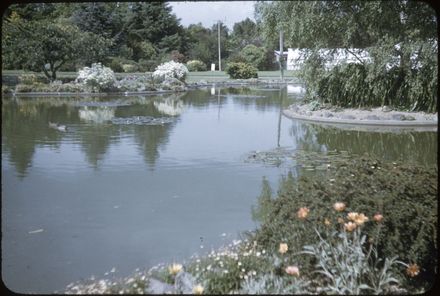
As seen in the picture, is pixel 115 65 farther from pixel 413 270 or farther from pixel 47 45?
pixel 413 270

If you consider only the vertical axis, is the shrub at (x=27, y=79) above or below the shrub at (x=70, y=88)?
above

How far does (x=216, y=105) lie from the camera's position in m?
19.5

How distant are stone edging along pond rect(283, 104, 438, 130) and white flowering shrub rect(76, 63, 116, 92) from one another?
35.7 feet

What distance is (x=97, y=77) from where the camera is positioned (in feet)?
74.5

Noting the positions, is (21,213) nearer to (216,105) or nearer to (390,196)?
(390,196)

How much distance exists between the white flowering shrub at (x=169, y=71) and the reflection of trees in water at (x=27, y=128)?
30.5 ft

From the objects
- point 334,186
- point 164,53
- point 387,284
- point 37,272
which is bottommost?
point 37,272

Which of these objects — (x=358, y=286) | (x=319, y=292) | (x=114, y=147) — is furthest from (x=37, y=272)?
(x=114, y=147)

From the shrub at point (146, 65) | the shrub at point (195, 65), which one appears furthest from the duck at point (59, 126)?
the shrub at point (195, 65)

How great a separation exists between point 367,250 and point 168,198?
3.24m

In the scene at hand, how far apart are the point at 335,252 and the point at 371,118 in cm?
1121

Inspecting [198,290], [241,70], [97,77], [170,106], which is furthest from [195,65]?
[198,290]

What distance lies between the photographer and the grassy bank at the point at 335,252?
118 inches

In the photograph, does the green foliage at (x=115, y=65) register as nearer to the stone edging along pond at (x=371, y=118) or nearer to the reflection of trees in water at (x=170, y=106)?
the reflection of trees in water at (x=170, y=106)
